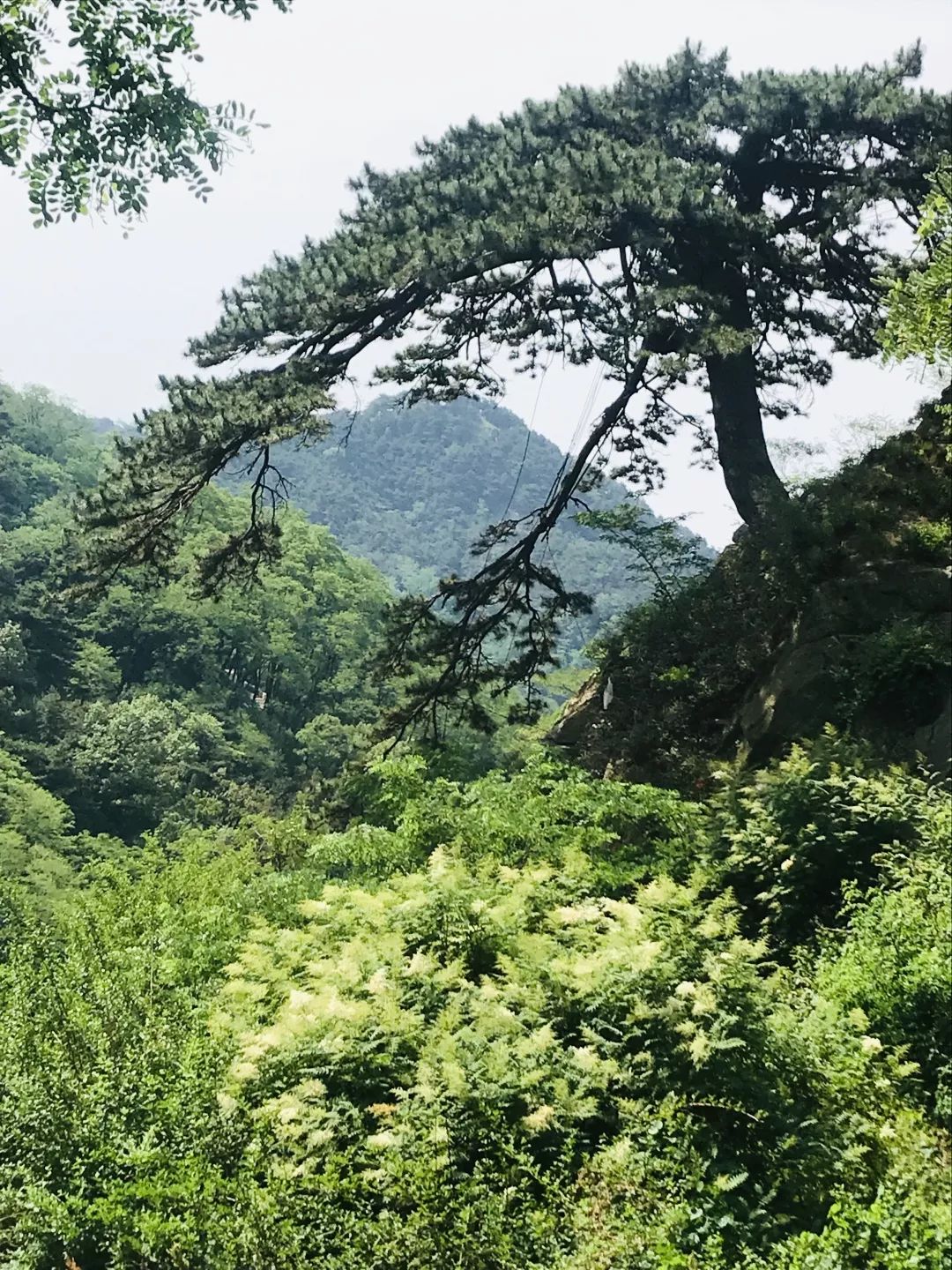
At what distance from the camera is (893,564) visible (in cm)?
953

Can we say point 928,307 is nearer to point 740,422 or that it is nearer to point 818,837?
point 818,837

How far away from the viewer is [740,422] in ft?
43.3

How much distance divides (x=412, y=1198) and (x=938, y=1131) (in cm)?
210

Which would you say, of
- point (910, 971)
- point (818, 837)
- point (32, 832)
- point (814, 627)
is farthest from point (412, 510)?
point (910, 971)

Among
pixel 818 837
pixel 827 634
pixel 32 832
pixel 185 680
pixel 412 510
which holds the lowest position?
pixel 32 832

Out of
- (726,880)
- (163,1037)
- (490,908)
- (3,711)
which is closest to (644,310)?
(726,880)

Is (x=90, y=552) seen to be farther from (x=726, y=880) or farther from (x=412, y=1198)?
(x=412, y=1198)

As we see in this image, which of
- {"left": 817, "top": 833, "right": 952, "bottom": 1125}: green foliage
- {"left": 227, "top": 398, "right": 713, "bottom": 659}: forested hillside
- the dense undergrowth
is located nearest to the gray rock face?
the dense undergrowth

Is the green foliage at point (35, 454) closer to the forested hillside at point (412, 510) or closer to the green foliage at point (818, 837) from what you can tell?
the forested hillside at point (412, 510)

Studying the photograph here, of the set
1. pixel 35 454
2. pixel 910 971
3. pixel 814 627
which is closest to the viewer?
pixel 910 971

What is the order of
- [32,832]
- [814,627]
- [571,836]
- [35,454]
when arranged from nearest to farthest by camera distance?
[571,836] → [814,627] → [32,832] → [35,454]

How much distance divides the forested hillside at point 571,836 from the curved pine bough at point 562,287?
59mm

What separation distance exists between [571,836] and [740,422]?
6924 millimetres

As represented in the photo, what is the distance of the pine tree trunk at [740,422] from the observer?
12.9 meters
